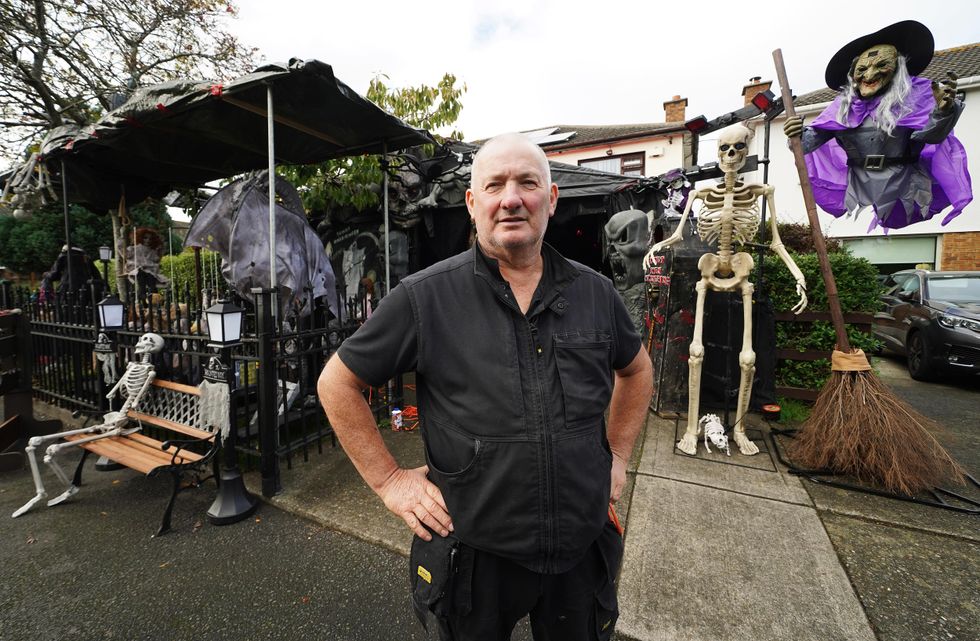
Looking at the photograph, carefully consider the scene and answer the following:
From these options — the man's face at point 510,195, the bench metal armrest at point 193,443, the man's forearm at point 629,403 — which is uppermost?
the man's face at point 510,195

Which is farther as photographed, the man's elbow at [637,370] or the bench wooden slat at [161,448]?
the bench wooden slat at [161,448]

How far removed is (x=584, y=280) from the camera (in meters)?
1.44

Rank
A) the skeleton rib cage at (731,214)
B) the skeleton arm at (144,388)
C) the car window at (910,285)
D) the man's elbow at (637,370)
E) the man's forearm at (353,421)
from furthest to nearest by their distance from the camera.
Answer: the car window at (910,285), the skeleton rib cage at (731,214), the skeleton arm at (144,388), the man's elbow at (637,370), the man's forearm at (353,421)

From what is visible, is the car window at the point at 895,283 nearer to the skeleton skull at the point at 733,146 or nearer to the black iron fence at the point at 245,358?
the skeleton skull at the point at 733,146

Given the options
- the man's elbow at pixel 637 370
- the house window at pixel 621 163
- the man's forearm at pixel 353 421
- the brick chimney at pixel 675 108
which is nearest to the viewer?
the man's forearm at pixel 353 421

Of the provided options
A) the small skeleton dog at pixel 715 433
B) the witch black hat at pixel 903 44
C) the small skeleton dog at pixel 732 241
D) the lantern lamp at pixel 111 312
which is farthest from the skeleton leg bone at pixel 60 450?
the witch black hat at pixel 903 44

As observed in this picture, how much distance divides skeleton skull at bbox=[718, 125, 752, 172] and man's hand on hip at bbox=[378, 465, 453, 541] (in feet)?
12.0

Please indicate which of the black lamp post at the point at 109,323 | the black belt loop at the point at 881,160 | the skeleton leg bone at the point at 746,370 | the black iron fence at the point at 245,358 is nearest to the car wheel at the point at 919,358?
the black belt loop at the point at 881,160

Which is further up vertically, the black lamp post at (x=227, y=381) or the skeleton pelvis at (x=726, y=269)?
the skeleton pelvis at (x=726, y=269)

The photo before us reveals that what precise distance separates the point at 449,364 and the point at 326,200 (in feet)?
20.0

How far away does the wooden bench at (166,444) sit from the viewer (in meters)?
2.84

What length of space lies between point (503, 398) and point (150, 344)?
3775 millimetres

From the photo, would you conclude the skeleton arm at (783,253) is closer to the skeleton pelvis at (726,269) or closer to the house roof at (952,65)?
the skeleton pelvis at (726,269)

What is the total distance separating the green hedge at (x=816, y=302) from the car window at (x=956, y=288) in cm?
346
